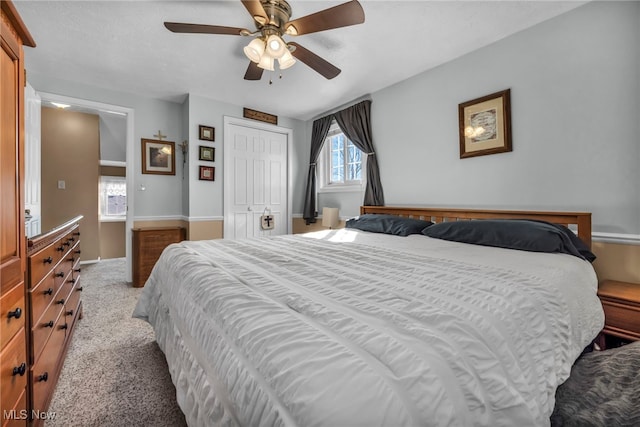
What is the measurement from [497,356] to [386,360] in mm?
→ 365

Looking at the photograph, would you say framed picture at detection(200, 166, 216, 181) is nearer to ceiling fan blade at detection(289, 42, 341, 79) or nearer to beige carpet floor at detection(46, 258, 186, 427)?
beige carpet floor at detection(46, 258, 186, 427)

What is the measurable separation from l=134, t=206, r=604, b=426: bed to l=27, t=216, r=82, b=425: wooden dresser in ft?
1.73

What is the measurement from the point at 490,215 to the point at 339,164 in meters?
2.39

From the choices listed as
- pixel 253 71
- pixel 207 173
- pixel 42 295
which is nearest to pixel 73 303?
pixel 42 295

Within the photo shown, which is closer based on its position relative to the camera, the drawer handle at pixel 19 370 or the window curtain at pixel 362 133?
the drawer handle at pixel 19 370

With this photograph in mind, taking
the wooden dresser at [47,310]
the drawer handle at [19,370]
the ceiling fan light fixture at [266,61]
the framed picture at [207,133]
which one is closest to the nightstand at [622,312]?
the ceiling fan light fixture at [266,61]

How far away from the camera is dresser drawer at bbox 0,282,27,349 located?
0.86 metres

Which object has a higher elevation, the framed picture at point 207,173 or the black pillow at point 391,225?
the framed picture at point 207,173

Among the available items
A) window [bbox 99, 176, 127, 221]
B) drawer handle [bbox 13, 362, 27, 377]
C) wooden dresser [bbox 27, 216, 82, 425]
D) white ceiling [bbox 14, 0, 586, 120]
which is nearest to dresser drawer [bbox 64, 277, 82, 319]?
wooden dresser [bbox 27, 216, 82, 425]

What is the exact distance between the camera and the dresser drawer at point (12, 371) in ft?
2.80

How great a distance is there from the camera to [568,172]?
2.12 m

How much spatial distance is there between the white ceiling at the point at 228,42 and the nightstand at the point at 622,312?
207 centimetres

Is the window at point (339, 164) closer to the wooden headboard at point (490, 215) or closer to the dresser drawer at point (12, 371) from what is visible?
the wooden headboard at point (490, 215)

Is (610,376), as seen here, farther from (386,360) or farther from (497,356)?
(386,360)
